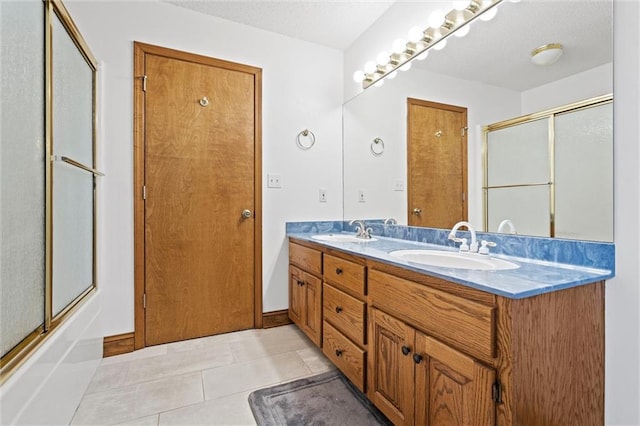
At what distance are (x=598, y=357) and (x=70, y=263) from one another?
217 centimetres

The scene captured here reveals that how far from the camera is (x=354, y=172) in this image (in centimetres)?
250

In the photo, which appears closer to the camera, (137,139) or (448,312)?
(448,312)

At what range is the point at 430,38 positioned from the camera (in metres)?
1.78

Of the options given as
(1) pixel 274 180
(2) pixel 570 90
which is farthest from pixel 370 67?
(2) pixel 570 90

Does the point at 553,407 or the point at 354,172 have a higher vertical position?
the point at 354,172

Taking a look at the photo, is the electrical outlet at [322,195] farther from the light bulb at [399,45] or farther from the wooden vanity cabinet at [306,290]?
the light bulb at [399,45]

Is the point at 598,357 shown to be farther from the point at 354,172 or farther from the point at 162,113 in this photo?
the point at 162,113

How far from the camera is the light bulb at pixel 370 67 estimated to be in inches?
88.5

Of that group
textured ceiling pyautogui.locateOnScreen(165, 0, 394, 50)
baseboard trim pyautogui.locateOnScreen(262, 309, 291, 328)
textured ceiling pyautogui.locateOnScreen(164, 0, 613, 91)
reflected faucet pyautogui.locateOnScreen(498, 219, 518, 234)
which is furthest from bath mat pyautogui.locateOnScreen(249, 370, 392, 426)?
textured ceiling pyautogui.locateOnScreen(165, 0, 394, 50)

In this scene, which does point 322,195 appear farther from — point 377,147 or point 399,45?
point 399,45

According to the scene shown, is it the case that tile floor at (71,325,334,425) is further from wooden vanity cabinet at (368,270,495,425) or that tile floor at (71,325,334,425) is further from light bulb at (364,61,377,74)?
light bulb at (364,61,377,74)

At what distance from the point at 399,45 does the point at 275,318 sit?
7.04 feet

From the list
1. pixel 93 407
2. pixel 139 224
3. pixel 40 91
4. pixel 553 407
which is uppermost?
pixel 40 91

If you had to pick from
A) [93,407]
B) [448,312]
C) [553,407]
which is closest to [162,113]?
[93,407]
